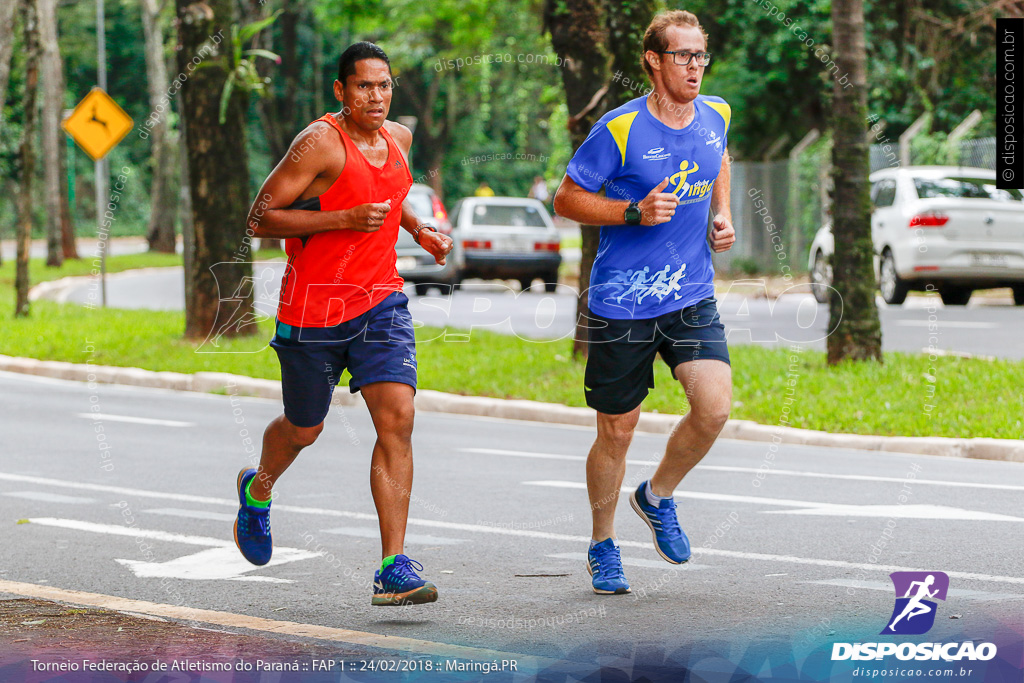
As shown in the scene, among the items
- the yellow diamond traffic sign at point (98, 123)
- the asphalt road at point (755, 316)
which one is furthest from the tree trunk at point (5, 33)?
the asphalt road at point (755, 316)

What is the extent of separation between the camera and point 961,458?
909 centimetres

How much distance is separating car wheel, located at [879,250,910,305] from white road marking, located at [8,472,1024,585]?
1274cm

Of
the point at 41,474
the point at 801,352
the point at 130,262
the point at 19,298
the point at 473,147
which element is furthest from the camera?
the point at 473,147

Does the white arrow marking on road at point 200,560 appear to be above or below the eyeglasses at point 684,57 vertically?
below

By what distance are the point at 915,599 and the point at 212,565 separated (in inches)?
111

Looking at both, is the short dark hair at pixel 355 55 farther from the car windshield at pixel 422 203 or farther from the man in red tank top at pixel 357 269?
the car windshield at pixel 422 203

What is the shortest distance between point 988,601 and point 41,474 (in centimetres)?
559

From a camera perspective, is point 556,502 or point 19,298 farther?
point 19,298

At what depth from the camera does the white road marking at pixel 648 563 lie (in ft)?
19.4

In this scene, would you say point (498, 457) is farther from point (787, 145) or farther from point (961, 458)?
point (787, 145)

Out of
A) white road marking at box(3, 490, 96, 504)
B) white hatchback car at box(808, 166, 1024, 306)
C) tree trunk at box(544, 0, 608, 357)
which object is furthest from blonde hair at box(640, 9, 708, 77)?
white hatchback car at box(808, 166, 1024, 306)

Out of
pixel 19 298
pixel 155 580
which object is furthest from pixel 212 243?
pixel 155 580

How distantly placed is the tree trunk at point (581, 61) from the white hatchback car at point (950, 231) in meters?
5.68

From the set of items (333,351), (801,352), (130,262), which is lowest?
(130,262)
